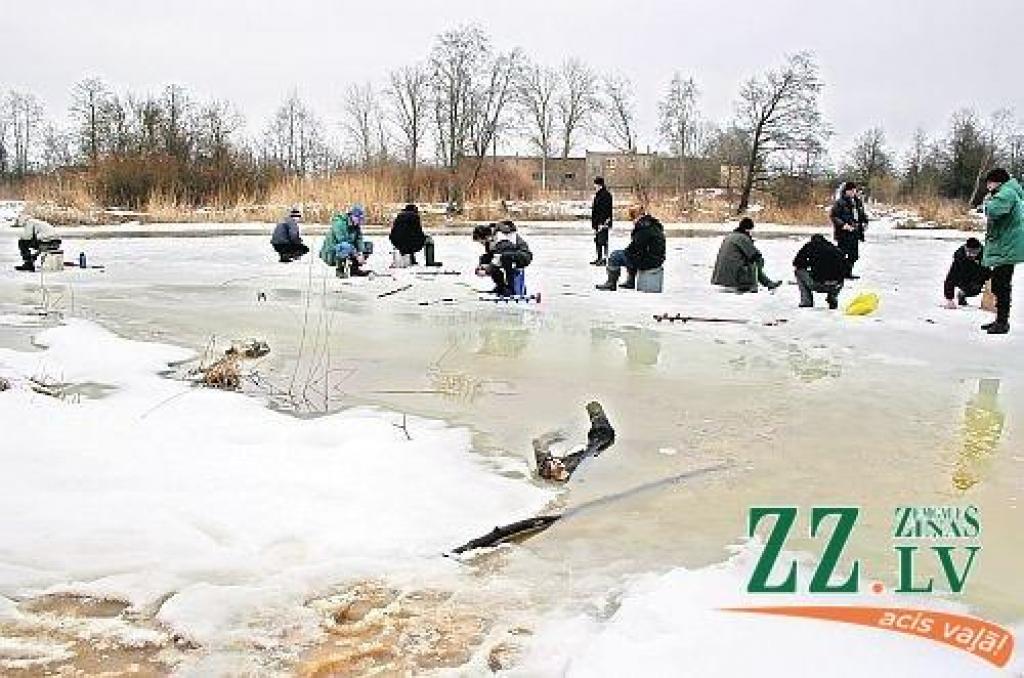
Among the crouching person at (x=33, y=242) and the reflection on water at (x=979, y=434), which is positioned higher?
the crouching person at (x=33, y=242)

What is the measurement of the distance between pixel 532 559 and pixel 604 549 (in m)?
0.32

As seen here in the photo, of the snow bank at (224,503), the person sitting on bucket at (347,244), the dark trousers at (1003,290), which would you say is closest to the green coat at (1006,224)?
the dark trousers at (1003,290)

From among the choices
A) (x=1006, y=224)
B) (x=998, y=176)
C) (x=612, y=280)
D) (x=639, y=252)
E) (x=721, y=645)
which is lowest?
(x=721, y=645)

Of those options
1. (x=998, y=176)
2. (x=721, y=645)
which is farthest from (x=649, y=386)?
(x=998, y=176)

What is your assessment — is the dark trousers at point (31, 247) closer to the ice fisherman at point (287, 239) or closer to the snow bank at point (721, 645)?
the ice fisherman at point (287, 239)

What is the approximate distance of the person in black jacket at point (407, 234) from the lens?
15.5 m

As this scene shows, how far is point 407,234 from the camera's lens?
15.7 meters

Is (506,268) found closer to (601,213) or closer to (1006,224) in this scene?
(601,213)

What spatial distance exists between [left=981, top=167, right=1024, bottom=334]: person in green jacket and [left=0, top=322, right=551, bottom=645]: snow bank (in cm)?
641

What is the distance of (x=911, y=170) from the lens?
181ft

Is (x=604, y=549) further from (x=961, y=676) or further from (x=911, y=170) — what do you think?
(x=911, y=170)

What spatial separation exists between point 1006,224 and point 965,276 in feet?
6.91

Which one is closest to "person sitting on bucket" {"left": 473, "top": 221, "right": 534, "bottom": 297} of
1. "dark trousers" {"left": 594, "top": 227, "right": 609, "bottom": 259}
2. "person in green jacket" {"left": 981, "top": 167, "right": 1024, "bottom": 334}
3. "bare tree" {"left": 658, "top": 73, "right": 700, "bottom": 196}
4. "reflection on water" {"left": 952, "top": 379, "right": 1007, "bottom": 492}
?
"dark trousers" {"left": 594, "top": 227, "right": 609, "bottom": 259}

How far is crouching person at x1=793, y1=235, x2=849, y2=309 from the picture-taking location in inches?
434
